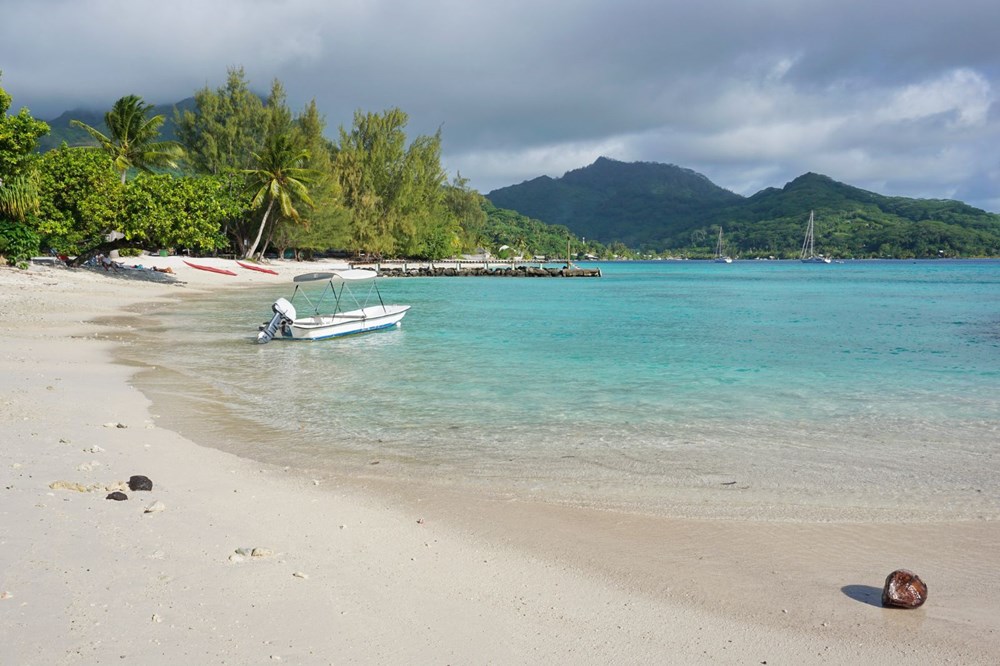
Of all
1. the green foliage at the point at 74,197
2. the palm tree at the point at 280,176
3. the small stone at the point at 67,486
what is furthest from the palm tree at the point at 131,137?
the small stone at the point at 67,486

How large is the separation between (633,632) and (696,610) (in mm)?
634

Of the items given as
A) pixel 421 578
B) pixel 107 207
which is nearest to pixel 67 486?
pixel 421 578

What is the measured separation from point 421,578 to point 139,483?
334 cm

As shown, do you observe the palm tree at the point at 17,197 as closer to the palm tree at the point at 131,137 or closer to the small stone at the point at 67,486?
the palm tree at the point at 131,137

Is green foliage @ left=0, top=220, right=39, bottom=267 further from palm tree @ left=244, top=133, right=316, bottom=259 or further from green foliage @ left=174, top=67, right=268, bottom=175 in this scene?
green foliage @ left=174, top=67, right=268, bottom=175

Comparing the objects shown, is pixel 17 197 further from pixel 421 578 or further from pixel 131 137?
pixel 421 578

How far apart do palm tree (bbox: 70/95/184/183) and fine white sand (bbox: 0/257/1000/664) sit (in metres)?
55.8

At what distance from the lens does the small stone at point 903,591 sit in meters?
4.52

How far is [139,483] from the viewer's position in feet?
20.9

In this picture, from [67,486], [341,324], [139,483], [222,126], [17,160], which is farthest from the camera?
[222,126]

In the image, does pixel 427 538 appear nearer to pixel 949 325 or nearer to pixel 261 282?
pixel 949 325

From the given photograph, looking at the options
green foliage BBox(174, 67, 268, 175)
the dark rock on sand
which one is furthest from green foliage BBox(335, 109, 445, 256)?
the dark rock on sand

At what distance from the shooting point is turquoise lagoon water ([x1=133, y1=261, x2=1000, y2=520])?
7.68 metres

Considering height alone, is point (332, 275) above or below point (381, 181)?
below
